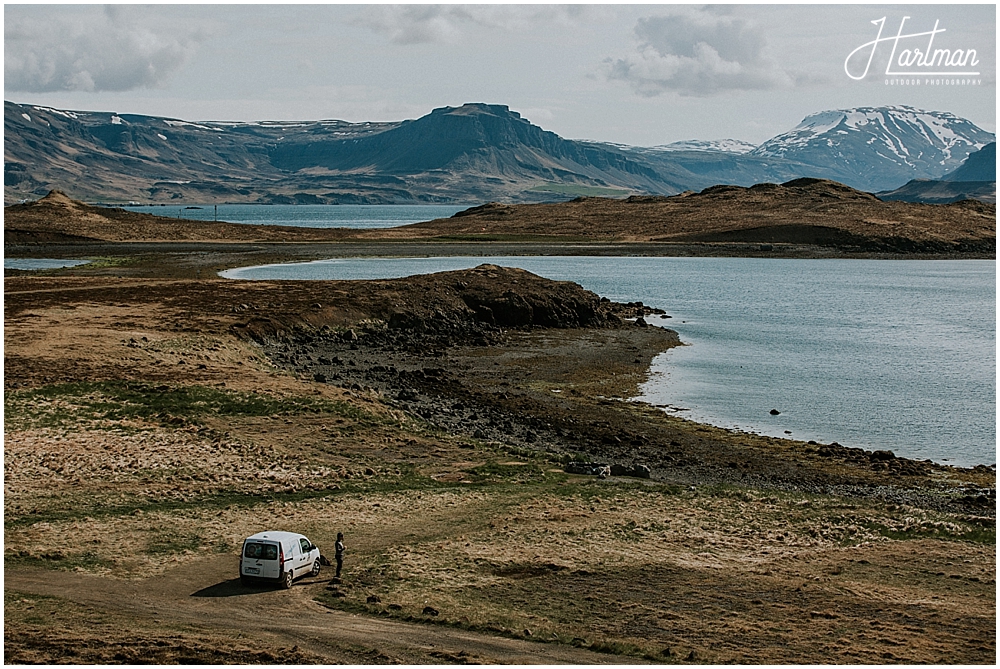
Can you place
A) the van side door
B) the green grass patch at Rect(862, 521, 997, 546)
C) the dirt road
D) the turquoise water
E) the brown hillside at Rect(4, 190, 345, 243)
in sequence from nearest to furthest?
the dirt road, the van side door, the green grass patch at Rect(862, 521, 997, 546), the turquoise water, the brown hillside at Rect(4, 190, 345, 243)

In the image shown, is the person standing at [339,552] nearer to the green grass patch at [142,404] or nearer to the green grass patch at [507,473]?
the green grass patch at [507,473]

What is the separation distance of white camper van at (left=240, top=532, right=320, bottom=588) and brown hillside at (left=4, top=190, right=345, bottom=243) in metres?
126

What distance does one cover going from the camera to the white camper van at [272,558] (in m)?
22.6

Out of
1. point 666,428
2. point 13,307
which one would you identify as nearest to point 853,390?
point 666,428

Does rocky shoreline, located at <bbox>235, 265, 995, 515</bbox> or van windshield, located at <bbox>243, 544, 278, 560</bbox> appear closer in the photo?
van windshield, located at <bbox>243, 544, 278, 560</bbox>

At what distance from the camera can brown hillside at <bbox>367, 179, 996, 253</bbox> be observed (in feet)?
514

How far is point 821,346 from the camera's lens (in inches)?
2566

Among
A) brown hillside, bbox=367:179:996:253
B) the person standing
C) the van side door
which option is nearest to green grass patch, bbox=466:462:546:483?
the person standing

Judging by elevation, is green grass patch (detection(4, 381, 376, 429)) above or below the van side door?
below

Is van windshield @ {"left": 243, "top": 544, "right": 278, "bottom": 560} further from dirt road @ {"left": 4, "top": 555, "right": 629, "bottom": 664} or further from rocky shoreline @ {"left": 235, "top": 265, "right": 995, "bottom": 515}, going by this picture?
rocky shoreline @ {"left": 235, "top": 265, "right": 995, "bottom": 515}

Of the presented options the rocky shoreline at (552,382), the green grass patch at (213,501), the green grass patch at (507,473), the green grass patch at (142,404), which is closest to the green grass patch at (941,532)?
the rocky shoreline at (552,382)

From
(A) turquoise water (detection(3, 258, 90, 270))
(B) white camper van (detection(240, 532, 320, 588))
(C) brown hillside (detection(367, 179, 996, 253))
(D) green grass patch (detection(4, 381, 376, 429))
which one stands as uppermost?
(C) brown hillside (detection(367, 179, 996, 253))

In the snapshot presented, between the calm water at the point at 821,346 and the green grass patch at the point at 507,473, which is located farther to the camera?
the calm water at the point at 821,346

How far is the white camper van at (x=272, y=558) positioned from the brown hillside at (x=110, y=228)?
4961 inches
